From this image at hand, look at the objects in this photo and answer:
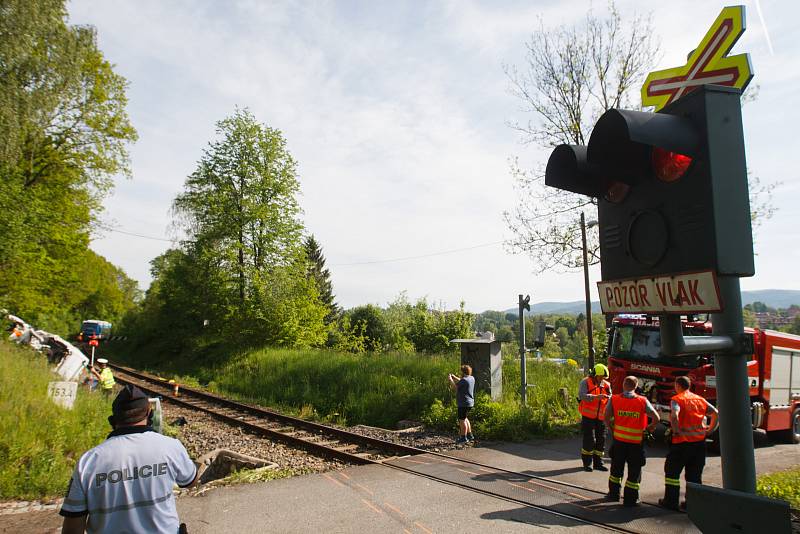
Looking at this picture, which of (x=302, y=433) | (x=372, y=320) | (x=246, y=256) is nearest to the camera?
(x=302, y=433)

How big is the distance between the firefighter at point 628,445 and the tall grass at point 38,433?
830cm

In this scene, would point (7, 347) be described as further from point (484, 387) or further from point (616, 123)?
point (616, 123)

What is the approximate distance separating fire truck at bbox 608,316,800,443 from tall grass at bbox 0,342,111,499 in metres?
11.4

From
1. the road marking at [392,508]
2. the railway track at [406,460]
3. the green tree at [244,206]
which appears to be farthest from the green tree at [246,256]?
the road marking at [392,508]

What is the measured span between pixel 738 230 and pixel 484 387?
11475 millimetres

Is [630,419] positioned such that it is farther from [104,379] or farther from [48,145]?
[48,145]

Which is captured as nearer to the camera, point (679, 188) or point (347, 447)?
point (679, 188)

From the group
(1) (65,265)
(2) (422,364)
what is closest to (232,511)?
(2) (422,364)

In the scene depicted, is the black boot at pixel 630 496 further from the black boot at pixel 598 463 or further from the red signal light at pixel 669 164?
the red signal light at pixel 669 164

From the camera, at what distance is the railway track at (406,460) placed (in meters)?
6.52

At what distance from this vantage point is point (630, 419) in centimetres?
703

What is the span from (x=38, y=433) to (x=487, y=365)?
9632 mm

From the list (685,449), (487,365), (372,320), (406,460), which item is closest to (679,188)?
(685,449)

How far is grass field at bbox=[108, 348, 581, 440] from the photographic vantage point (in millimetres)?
11898
